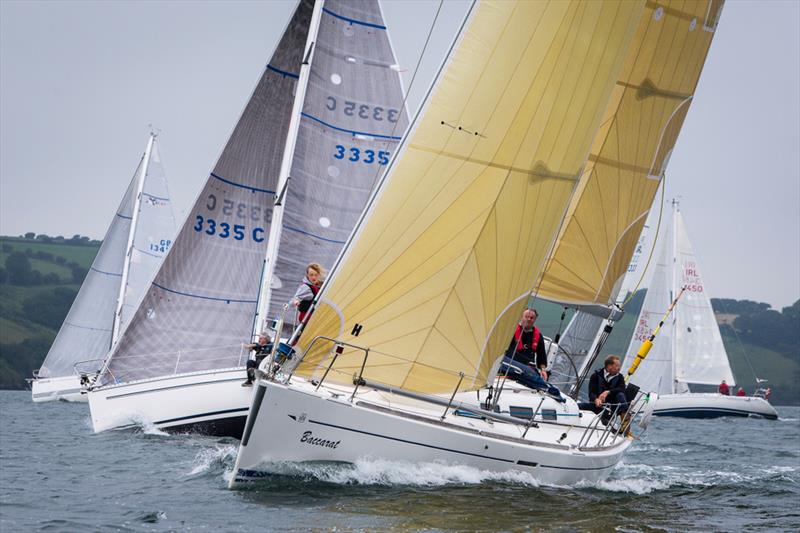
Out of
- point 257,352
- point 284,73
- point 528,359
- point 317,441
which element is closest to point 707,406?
point 284,73

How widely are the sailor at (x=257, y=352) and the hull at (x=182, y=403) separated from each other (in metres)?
0.33

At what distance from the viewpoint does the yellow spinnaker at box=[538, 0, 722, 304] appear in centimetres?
1380

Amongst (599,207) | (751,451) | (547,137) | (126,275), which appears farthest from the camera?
(126,275)

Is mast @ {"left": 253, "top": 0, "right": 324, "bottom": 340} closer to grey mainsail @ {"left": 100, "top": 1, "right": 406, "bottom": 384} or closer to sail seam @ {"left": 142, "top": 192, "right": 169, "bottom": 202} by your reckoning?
grey mainsail @ {"left": 100, "top": 1, "right": 406, "bottom": 384}

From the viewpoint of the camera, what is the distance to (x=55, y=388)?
112 ft

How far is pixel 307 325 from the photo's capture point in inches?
378

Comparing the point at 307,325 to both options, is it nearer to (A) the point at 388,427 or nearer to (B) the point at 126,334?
(A) the point at 388,427

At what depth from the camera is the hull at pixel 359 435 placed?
8.89m

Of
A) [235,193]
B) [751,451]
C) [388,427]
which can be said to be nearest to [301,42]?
[235,193]

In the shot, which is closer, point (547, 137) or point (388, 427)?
point (388, 427)

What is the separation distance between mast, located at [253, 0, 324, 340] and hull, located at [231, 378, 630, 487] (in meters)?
6.38

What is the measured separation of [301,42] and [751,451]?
502 inches

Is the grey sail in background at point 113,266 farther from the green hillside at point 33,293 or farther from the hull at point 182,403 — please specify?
the green hillside at point 33,293

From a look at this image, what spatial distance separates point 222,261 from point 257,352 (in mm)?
3684
